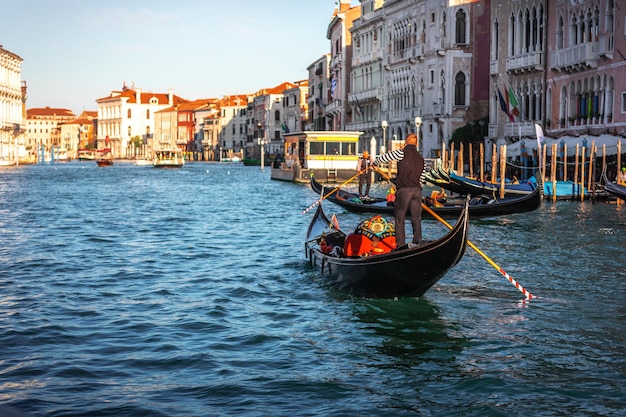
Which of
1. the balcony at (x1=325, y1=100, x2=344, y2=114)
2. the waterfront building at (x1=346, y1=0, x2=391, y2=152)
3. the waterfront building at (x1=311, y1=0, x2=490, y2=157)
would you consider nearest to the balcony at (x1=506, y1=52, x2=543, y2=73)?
the waterfront building at (x1=311, y1=0, x2=490, y2=157)

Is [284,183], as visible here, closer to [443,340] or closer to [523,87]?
[523,87]

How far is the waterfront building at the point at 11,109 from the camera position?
249 feet

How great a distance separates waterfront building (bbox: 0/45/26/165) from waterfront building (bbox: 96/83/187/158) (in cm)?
3651

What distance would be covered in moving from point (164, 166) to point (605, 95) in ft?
147

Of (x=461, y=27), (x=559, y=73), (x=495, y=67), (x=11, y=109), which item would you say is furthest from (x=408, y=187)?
(x=11, y=109)

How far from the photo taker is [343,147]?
110 ft

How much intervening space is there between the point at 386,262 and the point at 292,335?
3.87 feet

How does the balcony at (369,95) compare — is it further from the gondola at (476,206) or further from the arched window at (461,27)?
the gondola at (476,206)

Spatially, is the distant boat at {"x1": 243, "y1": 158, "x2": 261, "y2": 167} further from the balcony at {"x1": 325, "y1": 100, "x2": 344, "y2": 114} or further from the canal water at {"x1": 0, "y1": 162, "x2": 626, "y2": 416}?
the canal water at {"x1": 0, "y1": 162, "x2": 626, "y2": 416}

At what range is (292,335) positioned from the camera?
24.5ft

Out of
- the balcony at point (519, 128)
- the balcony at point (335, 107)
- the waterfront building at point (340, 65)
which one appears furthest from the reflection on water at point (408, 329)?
the balcony at point (335, 107)

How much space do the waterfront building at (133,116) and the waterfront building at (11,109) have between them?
36.5m

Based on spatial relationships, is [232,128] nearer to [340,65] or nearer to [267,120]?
[267,120]

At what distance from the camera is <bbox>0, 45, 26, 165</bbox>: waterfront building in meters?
75.8
